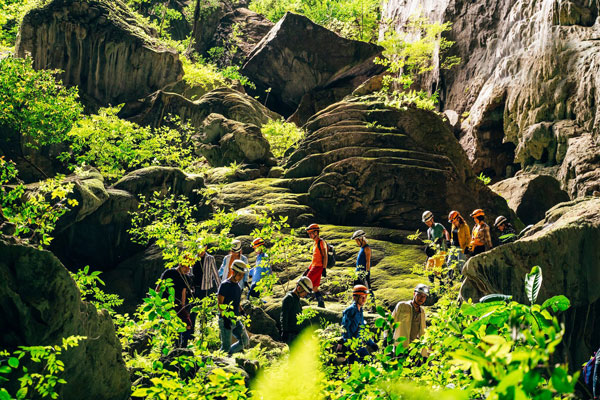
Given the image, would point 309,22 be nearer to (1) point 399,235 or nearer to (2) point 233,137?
(2) point 233,137

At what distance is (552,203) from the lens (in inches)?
700

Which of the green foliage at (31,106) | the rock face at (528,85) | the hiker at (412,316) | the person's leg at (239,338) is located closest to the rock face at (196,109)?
the green foliage at (31,106)

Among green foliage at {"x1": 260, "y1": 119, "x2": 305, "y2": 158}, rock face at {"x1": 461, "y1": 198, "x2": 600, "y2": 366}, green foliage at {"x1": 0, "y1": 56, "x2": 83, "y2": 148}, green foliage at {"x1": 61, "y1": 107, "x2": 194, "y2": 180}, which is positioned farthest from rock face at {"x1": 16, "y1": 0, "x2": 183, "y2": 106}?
rock face at {"x1": 461, "y1": 198, "x2": 600, "y2": 366}

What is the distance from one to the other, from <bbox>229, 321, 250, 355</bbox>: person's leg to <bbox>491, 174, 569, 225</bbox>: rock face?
45.2 feet

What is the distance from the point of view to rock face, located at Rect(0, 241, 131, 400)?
475cm

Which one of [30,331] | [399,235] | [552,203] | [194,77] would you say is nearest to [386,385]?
[30,331]

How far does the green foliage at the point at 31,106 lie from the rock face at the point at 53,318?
44.5 ft

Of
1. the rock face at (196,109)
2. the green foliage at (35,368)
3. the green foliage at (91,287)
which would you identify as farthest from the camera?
the rock face at (196,109)

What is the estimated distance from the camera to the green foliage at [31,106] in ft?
52.9

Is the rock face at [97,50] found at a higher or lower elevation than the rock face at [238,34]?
lower

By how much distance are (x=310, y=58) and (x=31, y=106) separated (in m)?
18.8

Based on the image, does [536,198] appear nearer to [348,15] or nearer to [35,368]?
[35,368]

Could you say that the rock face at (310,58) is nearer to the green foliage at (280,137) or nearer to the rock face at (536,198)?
the green foliage at (280,137)

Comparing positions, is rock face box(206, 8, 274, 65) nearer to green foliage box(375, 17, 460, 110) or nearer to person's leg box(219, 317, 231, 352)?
green foliage box(375, 17, 460, 110)
